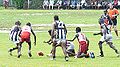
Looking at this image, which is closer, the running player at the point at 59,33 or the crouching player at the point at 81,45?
the running player at the point at 59,33

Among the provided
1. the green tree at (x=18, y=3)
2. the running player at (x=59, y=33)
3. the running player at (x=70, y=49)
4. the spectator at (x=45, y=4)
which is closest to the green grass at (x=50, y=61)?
the running player at (x=70, y=49)

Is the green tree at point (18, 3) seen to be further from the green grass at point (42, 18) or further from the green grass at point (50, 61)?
the green grass at point (50, 61)

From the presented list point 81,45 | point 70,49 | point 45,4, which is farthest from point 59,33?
point 45,4

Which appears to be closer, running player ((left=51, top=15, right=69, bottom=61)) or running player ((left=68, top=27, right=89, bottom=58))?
running player ((left=51, top=15, right=69, bottom=61))

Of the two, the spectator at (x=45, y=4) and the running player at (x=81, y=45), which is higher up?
the running player at (x=81, y=45)

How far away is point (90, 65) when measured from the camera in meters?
19.9

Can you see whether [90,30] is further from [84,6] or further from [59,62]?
[84,6]

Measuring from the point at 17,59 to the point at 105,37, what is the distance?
12.4 ft

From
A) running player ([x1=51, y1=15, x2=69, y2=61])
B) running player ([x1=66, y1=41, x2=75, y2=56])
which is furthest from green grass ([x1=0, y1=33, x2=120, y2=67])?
running player ([x1=51, y1=15, x2=69, y2=61])

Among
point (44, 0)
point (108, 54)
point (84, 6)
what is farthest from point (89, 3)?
point (108, 54)

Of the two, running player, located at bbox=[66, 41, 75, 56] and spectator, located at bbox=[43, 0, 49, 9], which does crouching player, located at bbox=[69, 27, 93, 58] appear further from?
spectator, located at bbox=[43, 0, 49, 9]

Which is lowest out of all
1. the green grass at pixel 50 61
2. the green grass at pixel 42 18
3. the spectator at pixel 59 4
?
the spectator at pixel 59 4

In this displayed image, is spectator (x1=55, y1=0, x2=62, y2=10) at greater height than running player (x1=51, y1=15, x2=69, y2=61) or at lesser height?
lesser

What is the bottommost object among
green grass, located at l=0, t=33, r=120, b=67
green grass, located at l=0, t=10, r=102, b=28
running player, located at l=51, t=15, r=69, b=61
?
green grass, located at l=0, t=10, r=102, b=28
